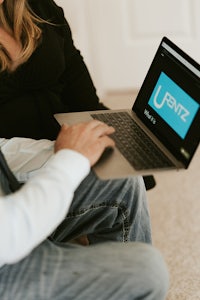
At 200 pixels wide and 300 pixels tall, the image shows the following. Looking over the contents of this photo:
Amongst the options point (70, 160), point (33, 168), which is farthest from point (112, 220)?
point (70, 160)

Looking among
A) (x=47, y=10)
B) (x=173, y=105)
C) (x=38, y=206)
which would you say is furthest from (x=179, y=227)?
(x=38, y=206)

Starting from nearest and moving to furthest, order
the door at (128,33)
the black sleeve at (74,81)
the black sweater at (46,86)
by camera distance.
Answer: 1. the black sweater at (46,86)
2. the black sleeve at (74,81)
3. the door at (128,33)

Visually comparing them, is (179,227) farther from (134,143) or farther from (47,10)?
→ (47,10)

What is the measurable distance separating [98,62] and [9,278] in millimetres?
1479

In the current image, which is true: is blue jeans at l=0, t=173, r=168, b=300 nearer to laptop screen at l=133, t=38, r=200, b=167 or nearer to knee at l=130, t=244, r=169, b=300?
knee at l=130, t=244, r=169, b=300

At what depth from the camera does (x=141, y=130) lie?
109 cm

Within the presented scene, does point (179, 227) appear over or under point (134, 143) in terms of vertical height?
under

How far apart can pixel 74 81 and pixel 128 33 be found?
990mm

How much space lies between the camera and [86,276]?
0.82 meters

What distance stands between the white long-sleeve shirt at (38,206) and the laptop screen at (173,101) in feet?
0.75

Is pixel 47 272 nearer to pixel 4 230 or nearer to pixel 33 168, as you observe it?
pixel 4 230

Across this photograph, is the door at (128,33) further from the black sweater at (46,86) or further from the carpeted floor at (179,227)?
the black sweater at (46,86)

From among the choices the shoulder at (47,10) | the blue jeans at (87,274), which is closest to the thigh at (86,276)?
the blue jeans at (87,274)

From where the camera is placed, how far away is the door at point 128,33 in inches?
84.2
